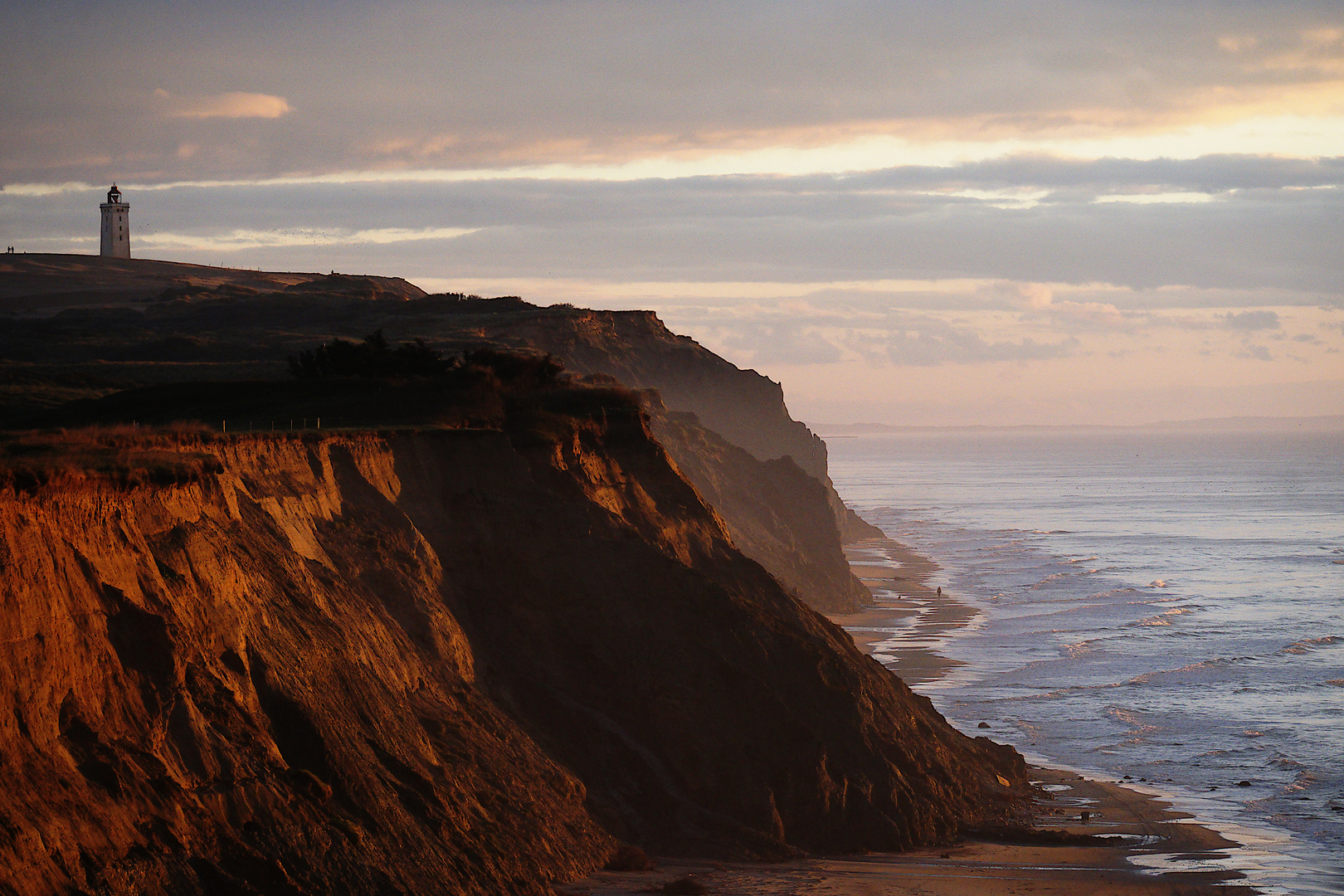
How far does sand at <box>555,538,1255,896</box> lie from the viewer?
76.0 ft

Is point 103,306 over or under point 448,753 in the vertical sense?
over

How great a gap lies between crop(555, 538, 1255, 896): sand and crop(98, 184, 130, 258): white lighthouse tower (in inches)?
4439

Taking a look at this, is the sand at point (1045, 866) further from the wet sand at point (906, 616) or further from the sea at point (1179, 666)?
the wet sand at point (906, 616)

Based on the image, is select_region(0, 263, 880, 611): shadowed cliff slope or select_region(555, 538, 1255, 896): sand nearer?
select_region(555, 538, 1255, 896): sand

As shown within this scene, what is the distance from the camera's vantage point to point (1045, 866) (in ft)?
86.8

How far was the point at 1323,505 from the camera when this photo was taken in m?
149

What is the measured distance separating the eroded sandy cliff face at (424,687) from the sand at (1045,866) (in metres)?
0.84

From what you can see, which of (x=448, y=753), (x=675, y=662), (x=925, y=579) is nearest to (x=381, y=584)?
(x=448, y=753)

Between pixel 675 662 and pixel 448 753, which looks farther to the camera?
pixel 675 662

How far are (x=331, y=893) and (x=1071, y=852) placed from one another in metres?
16.6

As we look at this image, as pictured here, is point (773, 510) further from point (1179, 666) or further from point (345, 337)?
point (345, 337)

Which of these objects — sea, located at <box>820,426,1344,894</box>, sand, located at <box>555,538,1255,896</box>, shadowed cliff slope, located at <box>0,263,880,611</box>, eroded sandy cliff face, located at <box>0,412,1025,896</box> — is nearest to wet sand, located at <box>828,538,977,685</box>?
sea, located at <box>820,426,1344,894</box>

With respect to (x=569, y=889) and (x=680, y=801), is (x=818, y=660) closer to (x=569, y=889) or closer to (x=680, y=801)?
(x=680, y=801)

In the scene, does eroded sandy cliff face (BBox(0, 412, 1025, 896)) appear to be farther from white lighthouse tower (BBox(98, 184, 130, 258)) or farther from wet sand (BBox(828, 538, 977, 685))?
white lighthouse tower (BBox(98, 184, 130, 258))
